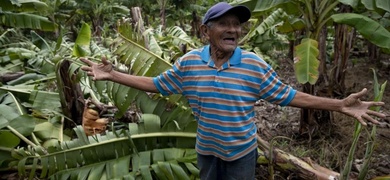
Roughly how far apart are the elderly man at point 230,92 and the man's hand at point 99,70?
0.04 feet

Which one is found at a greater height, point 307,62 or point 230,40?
point 230,40

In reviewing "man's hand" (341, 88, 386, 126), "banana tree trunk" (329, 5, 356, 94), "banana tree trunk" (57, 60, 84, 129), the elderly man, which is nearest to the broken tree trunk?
the elderly man

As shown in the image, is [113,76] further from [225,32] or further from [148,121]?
[148,121]

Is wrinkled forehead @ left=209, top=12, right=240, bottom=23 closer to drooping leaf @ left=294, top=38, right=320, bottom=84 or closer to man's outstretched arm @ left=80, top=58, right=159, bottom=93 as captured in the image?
man's outstretched arm @ left=80, top=58, right=159, bottom=93

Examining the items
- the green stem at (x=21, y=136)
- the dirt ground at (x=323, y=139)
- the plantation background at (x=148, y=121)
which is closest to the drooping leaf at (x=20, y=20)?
the plantation background at (x=148, y=121)

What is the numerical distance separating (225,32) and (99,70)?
0.84 metres

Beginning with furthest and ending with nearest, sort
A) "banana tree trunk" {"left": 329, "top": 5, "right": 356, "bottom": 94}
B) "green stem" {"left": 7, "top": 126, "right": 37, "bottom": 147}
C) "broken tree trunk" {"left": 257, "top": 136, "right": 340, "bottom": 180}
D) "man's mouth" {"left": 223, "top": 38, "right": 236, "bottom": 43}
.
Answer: "banana tree trunk" {"left": 329, "top": 5, "right": 356, "bottom": 94} < "green stem" {"left": 7, "top": 126, "right": 37, "bottom": 147} < "broken tree trunk" {"left": 257, "top": 136, "right": 340, "bottom": 180} < "man's mouth" {"left": 223, "top": 38, "right": 236, "bottom": 43}

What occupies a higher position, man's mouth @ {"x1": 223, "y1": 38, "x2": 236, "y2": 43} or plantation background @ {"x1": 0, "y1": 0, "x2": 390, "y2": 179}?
man's mouth @ {"x1": 223, "y1": 38, "x2": 236, "y2": 43}

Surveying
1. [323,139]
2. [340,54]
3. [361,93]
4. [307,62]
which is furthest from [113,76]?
[340,54]

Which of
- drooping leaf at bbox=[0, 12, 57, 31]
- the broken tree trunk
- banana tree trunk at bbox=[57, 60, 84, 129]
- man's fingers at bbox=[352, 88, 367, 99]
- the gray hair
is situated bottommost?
the broken tree trunk

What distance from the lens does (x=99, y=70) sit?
2.16 m

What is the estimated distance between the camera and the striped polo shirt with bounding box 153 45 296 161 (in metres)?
1.88

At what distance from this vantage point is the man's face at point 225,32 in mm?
1844

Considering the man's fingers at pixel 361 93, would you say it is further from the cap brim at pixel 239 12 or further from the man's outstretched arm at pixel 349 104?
the cap brim at pixel 239 12
